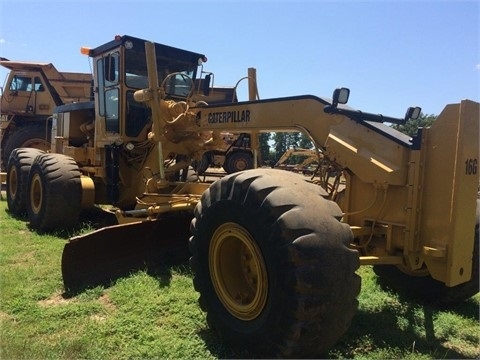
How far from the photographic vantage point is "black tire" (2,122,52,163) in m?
15.6

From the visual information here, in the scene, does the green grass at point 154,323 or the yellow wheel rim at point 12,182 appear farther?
the yellow wheel rim at point 12,182

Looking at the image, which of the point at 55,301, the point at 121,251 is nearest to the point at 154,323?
the point at 55,301

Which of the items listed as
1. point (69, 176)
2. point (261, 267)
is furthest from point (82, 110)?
point (261, 267)

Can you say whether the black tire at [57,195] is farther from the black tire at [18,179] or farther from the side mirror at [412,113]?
the side mirror at [412,113]

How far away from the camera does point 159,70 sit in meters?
7.32

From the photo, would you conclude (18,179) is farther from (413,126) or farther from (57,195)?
(413,126)

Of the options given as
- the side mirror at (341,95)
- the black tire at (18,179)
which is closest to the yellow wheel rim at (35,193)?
the black tire at (18,179)

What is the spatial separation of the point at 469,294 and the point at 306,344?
2.15 meters

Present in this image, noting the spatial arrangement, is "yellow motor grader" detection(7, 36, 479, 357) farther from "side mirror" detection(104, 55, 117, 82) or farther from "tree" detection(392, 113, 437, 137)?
"side mirror" detection(104, 55, 117, 82)

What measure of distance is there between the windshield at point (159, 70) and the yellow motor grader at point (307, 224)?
3.44 ft

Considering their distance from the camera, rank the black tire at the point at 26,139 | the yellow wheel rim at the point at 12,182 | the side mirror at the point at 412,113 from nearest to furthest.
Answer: the side mirror at the point at 412,113
the yellow wheel rim at the point at 12,182
the black tire at the point at 26,139

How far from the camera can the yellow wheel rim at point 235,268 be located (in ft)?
10.9

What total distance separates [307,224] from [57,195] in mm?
5187

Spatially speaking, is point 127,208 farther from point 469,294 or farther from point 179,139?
point 469,294
